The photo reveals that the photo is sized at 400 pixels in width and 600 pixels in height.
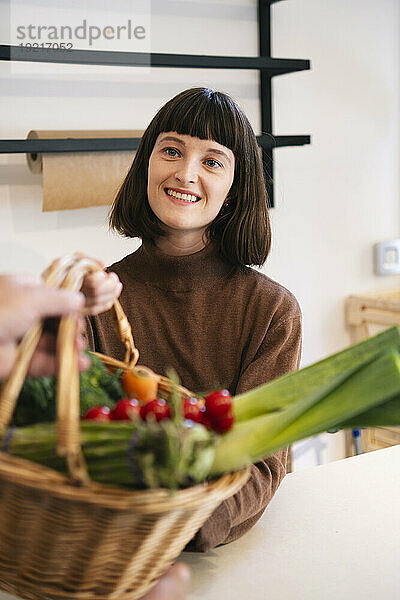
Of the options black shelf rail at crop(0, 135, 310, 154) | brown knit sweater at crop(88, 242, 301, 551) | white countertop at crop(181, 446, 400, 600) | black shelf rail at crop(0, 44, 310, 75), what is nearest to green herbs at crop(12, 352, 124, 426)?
white countertop at crop(181, 446, 400, 600)

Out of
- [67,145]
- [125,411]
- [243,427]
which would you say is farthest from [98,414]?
[67,145]

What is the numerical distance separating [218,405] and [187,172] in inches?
23.8

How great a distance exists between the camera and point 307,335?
2.45 meters

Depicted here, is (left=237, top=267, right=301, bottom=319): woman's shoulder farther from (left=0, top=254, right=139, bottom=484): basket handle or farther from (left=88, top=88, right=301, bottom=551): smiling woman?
(left=0, top=254, right=139, bottom=484): basket handle

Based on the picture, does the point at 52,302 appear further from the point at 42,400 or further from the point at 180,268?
the point at 180,268

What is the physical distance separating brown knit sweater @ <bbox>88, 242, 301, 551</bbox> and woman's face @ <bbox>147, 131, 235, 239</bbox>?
0.28ft

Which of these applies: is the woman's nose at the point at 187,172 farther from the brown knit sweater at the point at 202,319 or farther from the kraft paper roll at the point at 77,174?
the kraft paper roll at the point at 77,174

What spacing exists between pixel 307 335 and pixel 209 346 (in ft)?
3.99

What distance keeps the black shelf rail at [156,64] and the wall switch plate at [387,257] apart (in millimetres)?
530

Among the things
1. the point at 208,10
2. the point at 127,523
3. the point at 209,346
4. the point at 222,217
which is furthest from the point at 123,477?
the point at 208,10

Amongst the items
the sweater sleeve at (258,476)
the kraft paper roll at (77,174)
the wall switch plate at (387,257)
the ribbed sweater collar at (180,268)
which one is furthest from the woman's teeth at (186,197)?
the wall switch plate at (387,257)

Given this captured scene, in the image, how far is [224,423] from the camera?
71 centimetres

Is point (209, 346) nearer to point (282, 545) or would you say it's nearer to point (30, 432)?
point (282, 545)

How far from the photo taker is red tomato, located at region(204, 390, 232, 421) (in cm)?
71
